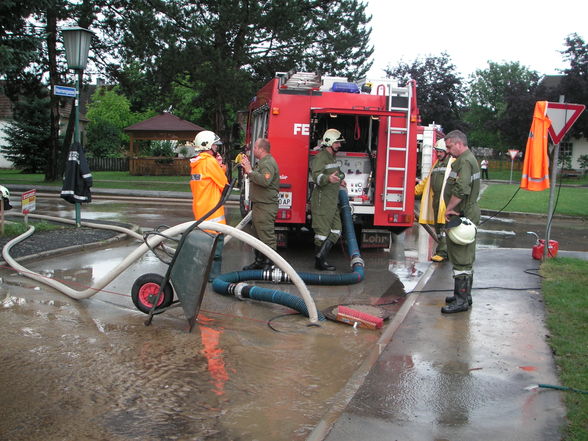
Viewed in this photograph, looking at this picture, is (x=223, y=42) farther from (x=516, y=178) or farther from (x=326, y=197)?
(x=516, y=178)

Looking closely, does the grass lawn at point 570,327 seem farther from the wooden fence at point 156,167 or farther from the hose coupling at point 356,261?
the wooden fence at point 156,167

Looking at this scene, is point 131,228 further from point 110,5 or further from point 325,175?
point 110,5

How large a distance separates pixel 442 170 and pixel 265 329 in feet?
15.5

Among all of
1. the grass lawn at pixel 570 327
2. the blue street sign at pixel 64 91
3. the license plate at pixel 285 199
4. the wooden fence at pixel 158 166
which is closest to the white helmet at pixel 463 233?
the grass lawn at pixel 570 327

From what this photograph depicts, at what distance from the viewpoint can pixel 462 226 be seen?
6586 mm

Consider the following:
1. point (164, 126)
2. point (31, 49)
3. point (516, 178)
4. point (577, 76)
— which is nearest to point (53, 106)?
point (164, 126)

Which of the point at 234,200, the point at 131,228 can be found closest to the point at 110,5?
the point at 234,200

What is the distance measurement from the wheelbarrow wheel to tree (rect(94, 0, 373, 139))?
16.9 metres

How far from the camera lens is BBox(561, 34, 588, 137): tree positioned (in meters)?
38.8

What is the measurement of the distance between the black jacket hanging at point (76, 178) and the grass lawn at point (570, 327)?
8.11m

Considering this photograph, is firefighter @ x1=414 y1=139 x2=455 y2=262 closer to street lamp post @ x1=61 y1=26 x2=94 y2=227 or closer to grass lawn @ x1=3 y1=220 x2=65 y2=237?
street lamp post @ x1=61 y1=26 x2=94 y2=227

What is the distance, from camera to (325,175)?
871cm

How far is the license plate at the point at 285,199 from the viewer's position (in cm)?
970

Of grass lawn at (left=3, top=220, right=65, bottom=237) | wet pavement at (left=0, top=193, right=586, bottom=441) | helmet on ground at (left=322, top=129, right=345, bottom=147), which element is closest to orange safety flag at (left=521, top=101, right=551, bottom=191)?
wet pavement at (left=0, top=193, right=586, bottom=441)
